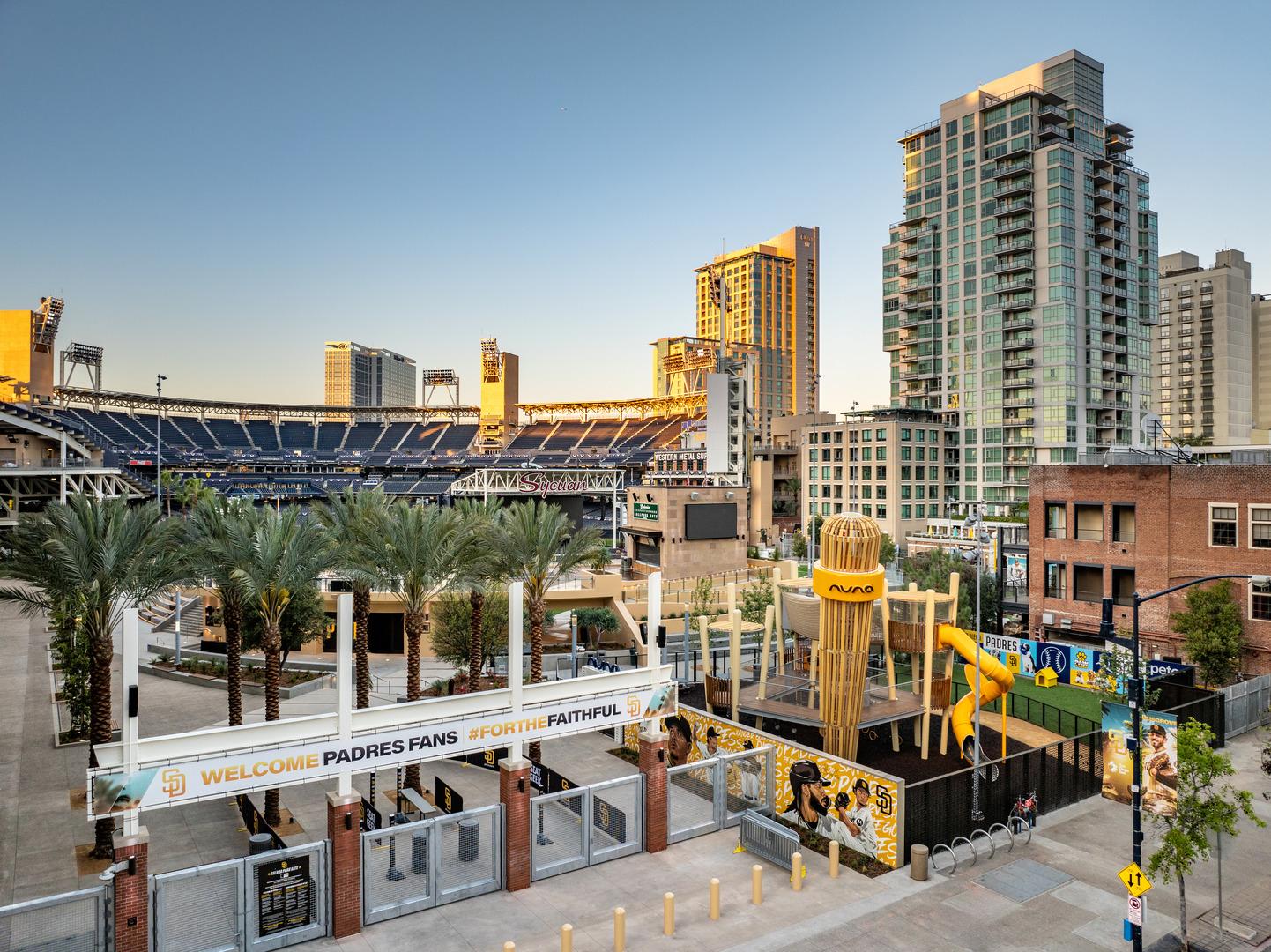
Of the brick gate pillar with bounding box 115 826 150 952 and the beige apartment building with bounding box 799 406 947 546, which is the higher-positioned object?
the beige apartment building with bounding box 799 406 947 546

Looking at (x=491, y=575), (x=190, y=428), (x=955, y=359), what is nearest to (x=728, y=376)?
(x=955, y=359)

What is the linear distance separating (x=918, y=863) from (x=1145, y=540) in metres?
29.6

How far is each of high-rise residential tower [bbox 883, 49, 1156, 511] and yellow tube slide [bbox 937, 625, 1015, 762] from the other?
234ft

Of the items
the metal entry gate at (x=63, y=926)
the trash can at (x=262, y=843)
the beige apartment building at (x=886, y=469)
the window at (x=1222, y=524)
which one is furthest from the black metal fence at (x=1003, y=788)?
the beige apartment building at (x=886, y=469)

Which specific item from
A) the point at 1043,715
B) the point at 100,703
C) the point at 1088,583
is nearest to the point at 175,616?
the point at 100,703

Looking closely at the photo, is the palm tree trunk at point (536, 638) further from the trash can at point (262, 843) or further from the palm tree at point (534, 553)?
the trash can at point (262, 843)

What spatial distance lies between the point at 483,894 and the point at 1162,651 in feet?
123

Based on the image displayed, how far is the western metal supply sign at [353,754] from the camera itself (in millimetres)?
15578

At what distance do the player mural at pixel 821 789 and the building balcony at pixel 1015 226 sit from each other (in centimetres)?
8665

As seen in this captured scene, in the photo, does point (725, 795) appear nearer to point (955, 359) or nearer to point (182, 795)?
point (182, 795)

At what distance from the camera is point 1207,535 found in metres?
40.4

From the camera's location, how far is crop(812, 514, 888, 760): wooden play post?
83.0 ft

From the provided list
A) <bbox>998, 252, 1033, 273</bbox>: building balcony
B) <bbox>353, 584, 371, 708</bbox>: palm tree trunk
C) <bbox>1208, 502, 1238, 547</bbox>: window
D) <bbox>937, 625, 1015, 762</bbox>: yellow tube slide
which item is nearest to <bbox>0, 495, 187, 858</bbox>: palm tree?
<bbox>353, 584, 371, 708</bbox>: palm tree trunk

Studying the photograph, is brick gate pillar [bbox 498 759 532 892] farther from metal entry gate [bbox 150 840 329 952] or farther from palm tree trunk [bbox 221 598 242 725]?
palm tree trunk [bbox 221 598 242 725]
